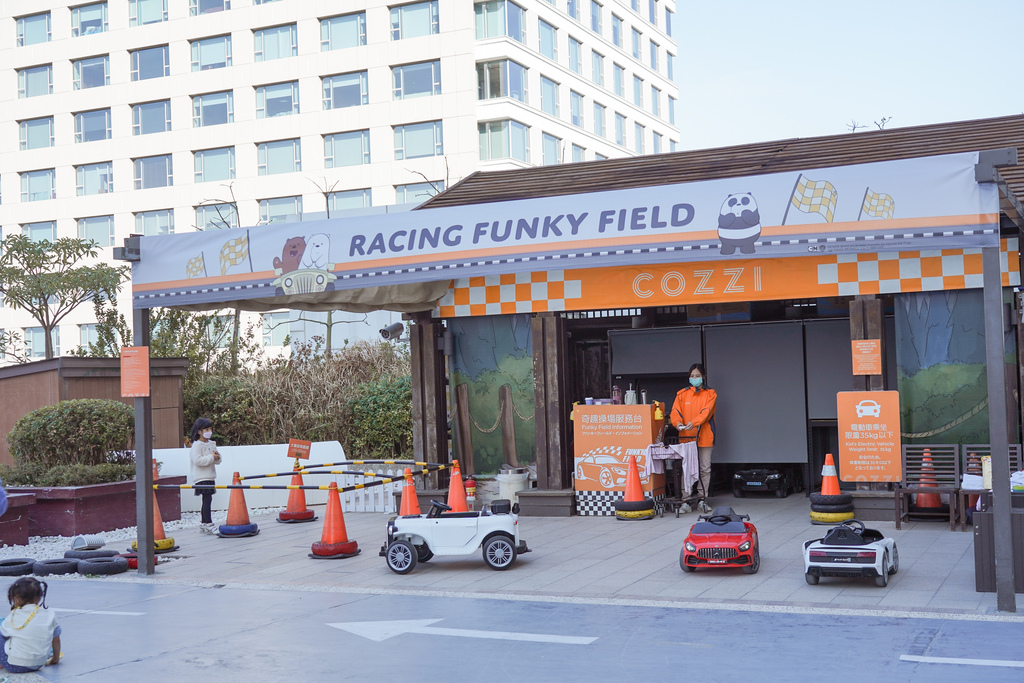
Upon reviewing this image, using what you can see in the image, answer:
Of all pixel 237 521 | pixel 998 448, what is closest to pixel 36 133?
pixel 237 521

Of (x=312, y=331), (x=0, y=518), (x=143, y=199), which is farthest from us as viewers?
(x=143, y=199)

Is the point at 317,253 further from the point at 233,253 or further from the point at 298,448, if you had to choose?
the point at 298,448

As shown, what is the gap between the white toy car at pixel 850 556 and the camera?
29.5ft

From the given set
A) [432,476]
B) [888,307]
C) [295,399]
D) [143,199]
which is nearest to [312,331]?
[143,199]

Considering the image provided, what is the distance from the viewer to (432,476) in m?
15.1

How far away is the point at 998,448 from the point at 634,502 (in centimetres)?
585

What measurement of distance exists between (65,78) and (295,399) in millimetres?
38296

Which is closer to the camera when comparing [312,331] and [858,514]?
[858,514]

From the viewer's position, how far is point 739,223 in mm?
11156

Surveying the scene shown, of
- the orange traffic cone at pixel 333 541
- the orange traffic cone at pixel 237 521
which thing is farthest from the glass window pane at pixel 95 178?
the orange traffic cone at pixel 333 541

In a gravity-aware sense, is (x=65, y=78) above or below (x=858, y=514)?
above

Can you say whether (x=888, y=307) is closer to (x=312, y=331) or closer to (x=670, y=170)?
(x=670, y=170)

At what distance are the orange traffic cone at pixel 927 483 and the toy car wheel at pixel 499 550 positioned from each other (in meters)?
5.07

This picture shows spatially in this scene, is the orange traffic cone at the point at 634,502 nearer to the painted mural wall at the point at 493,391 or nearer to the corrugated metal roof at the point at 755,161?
the painted mural wall at the point at 493,391
